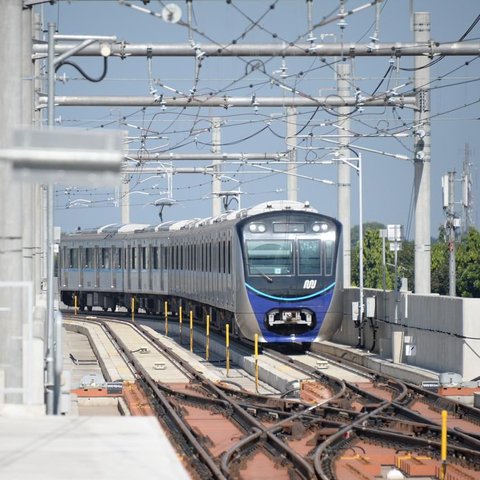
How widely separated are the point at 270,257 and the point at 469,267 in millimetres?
58586

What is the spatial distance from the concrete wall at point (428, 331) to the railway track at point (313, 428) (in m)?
1.22

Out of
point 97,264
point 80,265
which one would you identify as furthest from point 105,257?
point 80,265

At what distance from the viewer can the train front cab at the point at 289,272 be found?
30766 mm

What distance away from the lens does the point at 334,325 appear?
1238 inches

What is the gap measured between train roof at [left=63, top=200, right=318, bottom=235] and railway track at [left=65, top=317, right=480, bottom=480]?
4971 mm

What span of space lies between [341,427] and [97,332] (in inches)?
925

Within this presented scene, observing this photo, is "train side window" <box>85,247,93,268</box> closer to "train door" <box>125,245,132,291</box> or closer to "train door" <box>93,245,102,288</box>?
"train door" <box>93,245,102,288</box>

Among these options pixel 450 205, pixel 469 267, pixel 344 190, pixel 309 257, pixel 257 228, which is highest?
pixel 344 190

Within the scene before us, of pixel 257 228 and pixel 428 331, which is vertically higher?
pixel 257 228

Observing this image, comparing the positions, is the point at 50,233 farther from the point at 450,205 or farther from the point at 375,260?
the point at 375,260

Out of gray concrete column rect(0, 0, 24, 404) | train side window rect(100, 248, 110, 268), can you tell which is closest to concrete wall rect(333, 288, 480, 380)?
gray concrete column rect(0, 0, 24, 404)

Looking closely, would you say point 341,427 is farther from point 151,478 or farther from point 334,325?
point 334,325

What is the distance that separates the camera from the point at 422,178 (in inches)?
1123

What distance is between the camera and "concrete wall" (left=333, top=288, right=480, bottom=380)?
83.1ft
